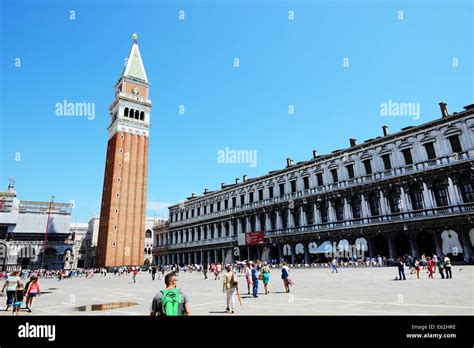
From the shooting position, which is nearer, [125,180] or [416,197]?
[416,197]

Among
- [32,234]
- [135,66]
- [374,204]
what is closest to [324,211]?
[374,204]

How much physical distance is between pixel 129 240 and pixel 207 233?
15.0m

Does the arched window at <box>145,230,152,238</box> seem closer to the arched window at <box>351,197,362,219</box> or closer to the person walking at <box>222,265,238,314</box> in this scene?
the arched window at <box>351,197,362,219</box>

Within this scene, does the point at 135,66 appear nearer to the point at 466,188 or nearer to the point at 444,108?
the point at 444,108

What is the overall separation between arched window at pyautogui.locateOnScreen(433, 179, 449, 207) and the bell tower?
47467 millimetres

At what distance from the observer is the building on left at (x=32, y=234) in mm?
60219

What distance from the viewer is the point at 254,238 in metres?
42.4

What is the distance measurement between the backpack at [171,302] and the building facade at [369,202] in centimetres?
2796

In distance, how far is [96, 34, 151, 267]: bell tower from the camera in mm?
54031

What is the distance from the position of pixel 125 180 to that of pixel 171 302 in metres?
55.9

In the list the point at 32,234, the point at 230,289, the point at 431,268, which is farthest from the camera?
the point at 32,234

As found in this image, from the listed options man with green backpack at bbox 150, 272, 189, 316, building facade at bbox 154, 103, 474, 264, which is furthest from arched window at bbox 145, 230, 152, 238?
man with green backpack at bbox 150, 272, 189, 316
